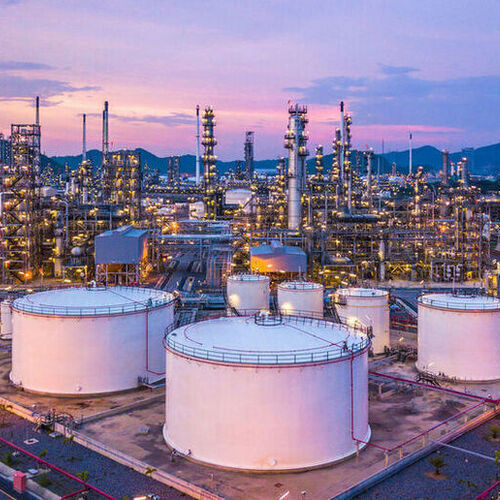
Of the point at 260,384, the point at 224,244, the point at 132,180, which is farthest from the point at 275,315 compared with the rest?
the point at 132,180

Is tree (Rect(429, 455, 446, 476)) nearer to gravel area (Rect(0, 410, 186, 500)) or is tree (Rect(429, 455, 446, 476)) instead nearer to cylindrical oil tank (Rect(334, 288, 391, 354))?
gravel area (Rect(0, 410, 186, 500))

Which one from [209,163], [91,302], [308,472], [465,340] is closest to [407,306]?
[465,340]

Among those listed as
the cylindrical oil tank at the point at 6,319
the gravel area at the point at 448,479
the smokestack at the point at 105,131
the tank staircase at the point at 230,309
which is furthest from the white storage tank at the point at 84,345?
the smokestack at the point at 105,131

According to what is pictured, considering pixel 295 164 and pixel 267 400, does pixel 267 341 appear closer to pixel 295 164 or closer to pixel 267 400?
pixel 267 400

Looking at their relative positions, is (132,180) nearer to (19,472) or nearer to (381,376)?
(381,376)

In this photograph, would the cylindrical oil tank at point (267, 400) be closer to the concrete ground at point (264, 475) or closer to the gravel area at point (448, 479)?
the concrete ground at point (264, 475)

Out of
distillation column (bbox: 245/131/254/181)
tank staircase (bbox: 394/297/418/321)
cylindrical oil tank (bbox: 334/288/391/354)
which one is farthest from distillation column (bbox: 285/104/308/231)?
distillation column (bbox: 245/131/254/181)
